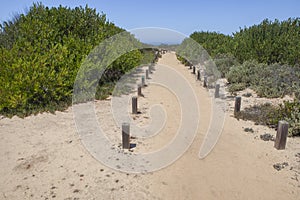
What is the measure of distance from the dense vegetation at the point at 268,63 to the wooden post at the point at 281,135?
4.62 ft

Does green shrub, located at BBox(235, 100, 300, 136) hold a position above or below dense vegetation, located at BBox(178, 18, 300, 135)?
→ below

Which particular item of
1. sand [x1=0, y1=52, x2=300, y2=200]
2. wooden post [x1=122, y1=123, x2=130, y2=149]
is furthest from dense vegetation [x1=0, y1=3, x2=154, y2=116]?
wooden post [x1=122, y1=123, x2=130, y2=149]

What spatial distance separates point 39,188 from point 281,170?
4.74 metres

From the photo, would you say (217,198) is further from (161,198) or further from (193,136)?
(193,136)

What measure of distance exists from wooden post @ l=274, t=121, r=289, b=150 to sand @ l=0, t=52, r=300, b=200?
14 cm

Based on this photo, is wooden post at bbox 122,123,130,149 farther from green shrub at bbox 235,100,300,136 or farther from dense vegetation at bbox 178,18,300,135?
dense vegetation at bbox 178,18,300,135

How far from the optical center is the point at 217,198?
3.90 m

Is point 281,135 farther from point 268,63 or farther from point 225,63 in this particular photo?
point 225,63

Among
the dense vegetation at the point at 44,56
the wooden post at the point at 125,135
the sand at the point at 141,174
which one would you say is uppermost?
the dense vegetation at the point at 44,56

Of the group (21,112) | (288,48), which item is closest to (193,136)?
(21,112)

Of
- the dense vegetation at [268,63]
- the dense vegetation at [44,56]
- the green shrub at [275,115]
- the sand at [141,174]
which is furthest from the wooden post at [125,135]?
the dense vegetation at [268,63]

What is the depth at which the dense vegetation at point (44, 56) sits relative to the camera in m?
7.52

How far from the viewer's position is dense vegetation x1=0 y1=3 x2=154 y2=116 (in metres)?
7.52

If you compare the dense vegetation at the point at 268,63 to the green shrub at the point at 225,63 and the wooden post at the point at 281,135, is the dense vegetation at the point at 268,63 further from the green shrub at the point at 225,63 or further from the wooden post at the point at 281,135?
the wooden post at the point at 281,135
